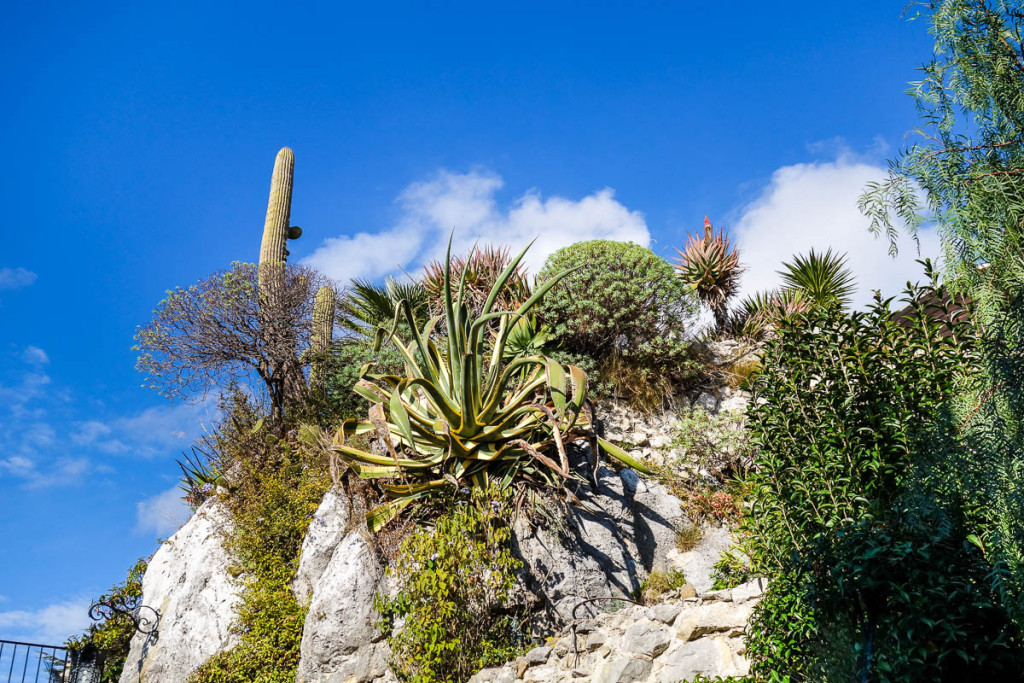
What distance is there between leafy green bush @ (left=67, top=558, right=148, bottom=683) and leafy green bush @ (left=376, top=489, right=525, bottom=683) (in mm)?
5038

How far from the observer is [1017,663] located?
4.51 m

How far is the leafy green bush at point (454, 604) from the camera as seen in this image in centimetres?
732

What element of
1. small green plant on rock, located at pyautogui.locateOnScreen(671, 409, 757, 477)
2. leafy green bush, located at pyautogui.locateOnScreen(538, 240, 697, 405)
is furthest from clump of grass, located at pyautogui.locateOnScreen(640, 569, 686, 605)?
leafy green bush, located at pyautogui.locateOnScreen(538, 240, 697, 405)

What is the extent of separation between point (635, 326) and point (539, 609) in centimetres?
487

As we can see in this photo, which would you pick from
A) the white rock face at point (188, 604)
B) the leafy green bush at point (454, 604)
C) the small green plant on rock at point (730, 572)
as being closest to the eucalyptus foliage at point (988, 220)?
the small green plant on rock at point (730, 572)

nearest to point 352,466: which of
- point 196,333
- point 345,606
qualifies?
point 345,606

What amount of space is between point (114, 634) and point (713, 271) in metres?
11.6

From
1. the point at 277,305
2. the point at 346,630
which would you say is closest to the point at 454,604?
the point at 346,630

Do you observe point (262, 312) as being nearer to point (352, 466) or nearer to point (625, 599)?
point (352, 466)

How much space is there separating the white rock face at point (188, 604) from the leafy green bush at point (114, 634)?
18.7 inches

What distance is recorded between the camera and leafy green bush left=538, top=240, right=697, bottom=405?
10930 millimetres

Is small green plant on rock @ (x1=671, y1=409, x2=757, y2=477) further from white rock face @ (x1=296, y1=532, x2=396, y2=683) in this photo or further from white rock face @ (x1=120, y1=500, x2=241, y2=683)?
white rock face @ (x1=120, y1=500, x2=241, y2=683)

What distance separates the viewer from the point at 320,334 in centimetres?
1362

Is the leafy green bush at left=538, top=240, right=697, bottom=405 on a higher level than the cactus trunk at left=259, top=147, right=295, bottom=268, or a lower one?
lower
